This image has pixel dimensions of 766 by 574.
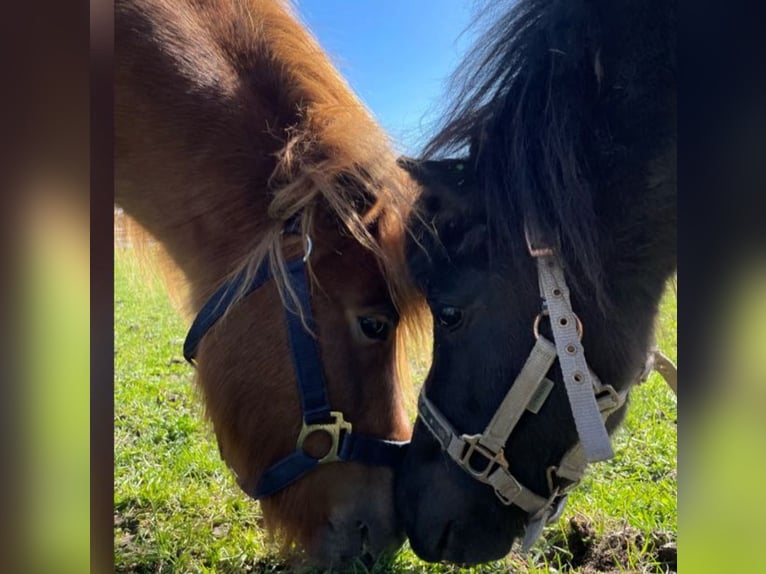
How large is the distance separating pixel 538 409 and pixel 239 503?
39.1 inches

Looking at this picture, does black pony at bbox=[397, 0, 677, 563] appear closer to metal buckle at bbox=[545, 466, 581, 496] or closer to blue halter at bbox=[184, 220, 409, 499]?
metal buckle at bbox=[545, 466, 581, 496]

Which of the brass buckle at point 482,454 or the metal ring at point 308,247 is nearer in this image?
the brass buckle at point 482,454

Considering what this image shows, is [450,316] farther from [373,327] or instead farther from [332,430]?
[332,430]

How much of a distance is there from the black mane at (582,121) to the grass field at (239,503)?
0.88 feet

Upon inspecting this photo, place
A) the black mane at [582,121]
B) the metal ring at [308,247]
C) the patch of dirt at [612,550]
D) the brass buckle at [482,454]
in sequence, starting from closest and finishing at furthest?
the black mane at [582,121]
the brass buckle at [482,454]
the metal ring at [308,247]
the patch of dirt at [612,550]

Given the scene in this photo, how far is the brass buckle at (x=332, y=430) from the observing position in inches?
50.9

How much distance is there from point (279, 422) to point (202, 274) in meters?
0.40

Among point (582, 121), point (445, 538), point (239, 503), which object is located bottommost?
point (445, 538)

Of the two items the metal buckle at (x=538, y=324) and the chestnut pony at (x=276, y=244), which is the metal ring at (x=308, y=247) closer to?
the chestnut pony at (x=276, y=244)

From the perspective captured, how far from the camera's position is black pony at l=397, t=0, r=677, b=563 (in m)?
1.09

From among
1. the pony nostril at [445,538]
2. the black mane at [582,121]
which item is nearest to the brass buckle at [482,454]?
the pony nostril at [445,538]

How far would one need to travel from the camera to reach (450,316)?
1.25 m

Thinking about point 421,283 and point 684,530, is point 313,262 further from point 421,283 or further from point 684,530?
point 684,530

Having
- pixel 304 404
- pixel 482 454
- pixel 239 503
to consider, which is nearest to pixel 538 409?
pixel 482 454
